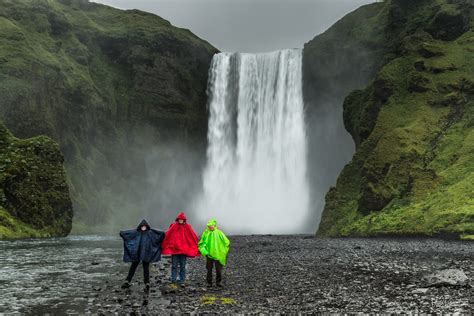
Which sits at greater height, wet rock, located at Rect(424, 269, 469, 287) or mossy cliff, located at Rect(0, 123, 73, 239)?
mossy cliff, located at Rect(0, 123, 73, 239)

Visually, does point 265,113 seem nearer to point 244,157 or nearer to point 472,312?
point 244,157

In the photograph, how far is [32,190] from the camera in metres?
59.8

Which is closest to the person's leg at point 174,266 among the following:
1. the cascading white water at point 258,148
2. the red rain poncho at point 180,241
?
the red rain poncho at point 180,241

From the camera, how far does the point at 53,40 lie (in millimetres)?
103812

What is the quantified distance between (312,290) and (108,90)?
100935 millimetres

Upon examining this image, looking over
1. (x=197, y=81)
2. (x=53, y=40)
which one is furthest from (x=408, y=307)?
(x=53, y=40)

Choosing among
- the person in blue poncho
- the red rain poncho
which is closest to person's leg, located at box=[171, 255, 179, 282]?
the red rain poncho

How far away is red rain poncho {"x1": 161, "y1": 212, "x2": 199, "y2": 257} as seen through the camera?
A: 16.2 meters

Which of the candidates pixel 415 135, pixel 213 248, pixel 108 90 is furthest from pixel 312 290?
pixel 108 90

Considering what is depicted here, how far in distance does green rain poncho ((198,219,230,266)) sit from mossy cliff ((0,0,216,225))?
76532 millimetres

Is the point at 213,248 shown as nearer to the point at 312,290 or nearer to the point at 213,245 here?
the point at 213,245

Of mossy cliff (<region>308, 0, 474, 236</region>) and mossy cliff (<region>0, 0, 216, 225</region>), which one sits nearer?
mossy cliff (<region>308, 0, 474, 236</region>)

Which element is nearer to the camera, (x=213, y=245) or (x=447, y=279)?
(x=447, y=279)

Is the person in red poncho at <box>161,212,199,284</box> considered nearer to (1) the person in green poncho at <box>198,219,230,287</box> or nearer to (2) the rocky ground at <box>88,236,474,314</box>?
(1) the person in green poncho at <box>198,219,230,287</box>
